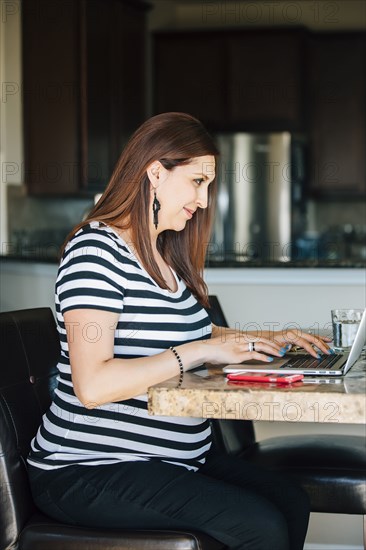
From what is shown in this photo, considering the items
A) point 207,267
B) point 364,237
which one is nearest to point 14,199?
point 207,267

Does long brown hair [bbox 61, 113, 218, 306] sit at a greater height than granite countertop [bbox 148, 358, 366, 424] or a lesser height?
greater

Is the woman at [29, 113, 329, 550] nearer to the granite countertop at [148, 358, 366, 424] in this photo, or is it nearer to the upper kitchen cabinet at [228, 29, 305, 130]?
the granite countertop at [148, 358, 366, 424]

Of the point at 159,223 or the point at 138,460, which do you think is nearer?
the point at 138,460

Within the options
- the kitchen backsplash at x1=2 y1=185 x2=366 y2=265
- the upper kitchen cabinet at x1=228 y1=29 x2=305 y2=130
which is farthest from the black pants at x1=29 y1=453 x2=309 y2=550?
the upper kitchen cabinet at x1=228 y1=29 x2=305 y2=130

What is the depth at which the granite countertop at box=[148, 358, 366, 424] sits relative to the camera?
4.45 ft

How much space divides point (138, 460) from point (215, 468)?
0.27 metres

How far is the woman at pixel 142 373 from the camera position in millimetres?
1546

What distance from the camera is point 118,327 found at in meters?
A: 1.66

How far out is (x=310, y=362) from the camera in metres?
1.67

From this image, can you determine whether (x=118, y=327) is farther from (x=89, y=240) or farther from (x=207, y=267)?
(x=207, y=267)

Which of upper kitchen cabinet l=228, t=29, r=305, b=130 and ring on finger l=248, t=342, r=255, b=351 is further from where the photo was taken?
upper kitchen cabinet l=228, t=29, r=305, b=130

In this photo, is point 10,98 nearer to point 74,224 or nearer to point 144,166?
point 74,224

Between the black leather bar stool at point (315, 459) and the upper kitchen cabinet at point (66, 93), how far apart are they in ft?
10.0

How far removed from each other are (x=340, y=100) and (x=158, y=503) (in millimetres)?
5563
